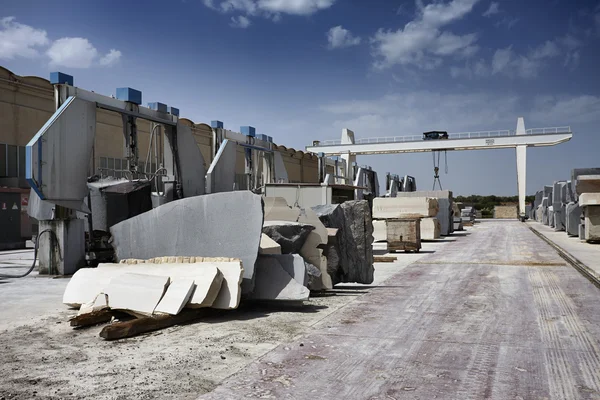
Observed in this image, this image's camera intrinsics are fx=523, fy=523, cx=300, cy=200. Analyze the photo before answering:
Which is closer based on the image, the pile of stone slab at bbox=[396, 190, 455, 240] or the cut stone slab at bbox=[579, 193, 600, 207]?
the cut stone slab at bbox=[579, 193, 600, 207]

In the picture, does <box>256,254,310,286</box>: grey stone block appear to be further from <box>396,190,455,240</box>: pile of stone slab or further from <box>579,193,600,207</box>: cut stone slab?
<box>579,193,600,207</box>: cut stone slab

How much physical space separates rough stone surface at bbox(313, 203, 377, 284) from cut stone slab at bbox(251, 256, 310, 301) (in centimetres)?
206

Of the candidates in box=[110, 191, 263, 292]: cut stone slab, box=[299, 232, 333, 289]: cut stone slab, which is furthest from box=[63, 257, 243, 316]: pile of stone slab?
box=[299, 232, 333, 289]: cut stone slab

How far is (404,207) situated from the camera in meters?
Answer: 21.8

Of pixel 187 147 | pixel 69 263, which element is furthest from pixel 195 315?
pixel 187 147

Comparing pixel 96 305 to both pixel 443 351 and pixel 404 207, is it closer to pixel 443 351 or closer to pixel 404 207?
pixel 443 351

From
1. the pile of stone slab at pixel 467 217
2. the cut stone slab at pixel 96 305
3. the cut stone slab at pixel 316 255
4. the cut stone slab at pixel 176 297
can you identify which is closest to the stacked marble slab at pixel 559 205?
the pile of stone slab at pixel 467 217

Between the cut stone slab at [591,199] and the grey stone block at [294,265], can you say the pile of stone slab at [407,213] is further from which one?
the grey stone block at [294,265]

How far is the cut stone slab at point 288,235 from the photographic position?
7.70 m

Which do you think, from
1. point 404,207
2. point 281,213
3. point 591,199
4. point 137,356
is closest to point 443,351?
point 137,356

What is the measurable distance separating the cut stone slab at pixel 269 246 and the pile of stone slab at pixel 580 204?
15215 millimetres

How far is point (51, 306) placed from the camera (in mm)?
6961

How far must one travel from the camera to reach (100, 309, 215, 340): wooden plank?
16.6ft

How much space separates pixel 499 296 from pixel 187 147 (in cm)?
847
